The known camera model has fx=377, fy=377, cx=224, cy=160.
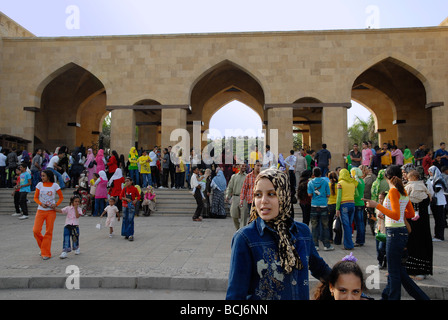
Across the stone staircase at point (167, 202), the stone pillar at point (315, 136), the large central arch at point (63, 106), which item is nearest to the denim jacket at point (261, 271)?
the stone staircase at point (167, 202)

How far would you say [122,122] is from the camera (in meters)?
17.3

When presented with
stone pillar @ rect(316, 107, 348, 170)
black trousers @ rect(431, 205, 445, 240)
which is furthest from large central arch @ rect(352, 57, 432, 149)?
black trousers @ rect(431, 205, 445, 240)

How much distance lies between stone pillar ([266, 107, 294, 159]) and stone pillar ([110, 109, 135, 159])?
6.36m

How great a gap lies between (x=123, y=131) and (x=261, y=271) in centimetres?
1616

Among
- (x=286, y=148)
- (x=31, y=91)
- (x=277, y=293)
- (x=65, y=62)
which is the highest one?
(x=65, y=62)

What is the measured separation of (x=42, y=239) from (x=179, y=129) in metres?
11.2

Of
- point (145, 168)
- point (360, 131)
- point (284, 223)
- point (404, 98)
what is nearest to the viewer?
point (284, 223)

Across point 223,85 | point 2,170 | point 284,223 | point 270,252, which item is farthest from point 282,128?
point 270,252

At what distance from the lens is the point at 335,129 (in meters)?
16.6

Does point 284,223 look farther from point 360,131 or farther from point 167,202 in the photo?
point 360,131

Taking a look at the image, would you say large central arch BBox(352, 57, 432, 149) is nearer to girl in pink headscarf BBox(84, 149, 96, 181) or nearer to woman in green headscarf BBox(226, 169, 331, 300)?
girl in pink headscarf BBox(84, 149, 96, 181)

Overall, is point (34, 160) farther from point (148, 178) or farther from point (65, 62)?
point (65, 62)

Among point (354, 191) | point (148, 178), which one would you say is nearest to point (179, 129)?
point (148, 178)

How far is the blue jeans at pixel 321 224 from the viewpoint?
22.9 feet
